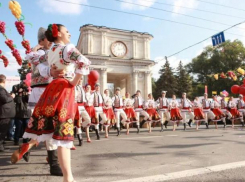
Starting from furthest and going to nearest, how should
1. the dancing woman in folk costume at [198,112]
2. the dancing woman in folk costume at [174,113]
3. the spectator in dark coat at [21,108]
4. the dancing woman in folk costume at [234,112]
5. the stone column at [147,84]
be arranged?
the stone column at [147,84] → the dancing woman in folk costume at [234,112] → the dancing woman in folk costume at [198,112] → the dancing woman in folk costume at [174,113] → the spectator in dark coat at [21,108]

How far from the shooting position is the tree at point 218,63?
5338cm

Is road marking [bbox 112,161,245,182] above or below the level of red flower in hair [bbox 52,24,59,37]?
below

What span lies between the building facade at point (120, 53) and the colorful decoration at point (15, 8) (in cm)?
2497

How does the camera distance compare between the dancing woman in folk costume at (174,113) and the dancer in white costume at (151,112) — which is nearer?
the dancer in white costume at (151,112)

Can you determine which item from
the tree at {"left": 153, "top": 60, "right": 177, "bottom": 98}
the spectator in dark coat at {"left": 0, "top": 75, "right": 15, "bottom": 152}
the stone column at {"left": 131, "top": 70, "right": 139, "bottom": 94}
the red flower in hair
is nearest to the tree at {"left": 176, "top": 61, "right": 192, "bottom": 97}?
the tree at {"left": 153, "top": 60, "right": 177, "bottom": 98}

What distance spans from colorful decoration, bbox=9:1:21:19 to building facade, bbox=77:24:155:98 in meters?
25.0

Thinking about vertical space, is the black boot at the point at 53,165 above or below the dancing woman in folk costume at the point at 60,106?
below

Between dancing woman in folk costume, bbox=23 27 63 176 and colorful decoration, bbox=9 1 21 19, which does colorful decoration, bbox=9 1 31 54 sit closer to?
colorful decoration, bbox=9 1 21 19

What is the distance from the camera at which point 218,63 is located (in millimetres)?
56438

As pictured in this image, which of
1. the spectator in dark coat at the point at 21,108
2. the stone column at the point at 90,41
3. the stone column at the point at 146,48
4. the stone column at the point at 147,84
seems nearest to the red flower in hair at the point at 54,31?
the spectator in dark coat at the point at 21,108

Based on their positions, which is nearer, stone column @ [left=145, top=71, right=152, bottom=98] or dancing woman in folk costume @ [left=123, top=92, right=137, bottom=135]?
dancing woman in folk costume @ [left=123, top=92, right=137, bottom=135]

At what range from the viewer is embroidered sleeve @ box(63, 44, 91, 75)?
2.58m

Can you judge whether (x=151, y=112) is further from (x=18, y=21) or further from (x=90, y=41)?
(x=90, y=41)

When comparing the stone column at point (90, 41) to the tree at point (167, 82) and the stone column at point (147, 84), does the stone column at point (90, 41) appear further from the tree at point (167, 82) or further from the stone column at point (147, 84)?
the tree at point (167, 82)
